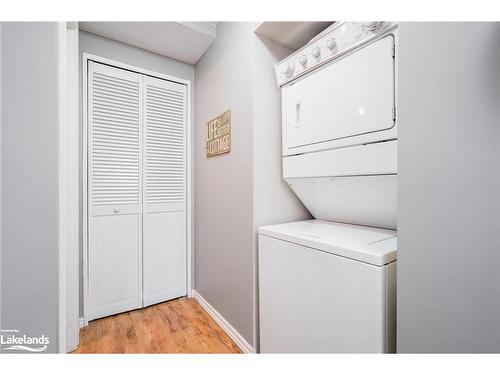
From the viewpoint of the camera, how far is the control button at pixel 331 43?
48.5 inches

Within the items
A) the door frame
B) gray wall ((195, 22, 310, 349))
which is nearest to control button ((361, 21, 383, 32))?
gray wall ((195, 22, 310, 349))

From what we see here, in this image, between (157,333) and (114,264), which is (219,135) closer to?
(114,264)

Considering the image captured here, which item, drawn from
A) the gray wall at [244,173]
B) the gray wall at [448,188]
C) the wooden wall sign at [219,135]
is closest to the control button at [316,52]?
the gray wall at [244,173]

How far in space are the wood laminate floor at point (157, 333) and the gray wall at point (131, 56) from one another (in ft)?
1.06

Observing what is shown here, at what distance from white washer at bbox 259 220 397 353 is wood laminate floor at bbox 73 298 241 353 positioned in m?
0.62

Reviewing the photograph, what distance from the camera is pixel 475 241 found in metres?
0.54

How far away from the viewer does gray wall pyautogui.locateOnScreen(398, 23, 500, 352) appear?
522 mm

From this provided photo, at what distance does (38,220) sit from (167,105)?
209 cm

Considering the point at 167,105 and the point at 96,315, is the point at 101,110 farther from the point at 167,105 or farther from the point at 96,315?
the point at 96,315

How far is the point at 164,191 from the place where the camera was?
248cm

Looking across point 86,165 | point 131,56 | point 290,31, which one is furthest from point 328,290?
point 131,56

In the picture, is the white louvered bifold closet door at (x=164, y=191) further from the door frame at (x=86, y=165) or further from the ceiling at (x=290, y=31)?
the ceiling at (x=290, y=31)

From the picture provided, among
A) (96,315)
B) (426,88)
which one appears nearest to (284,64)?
(426,88)

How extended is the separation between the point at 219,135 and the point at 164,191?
92cm
